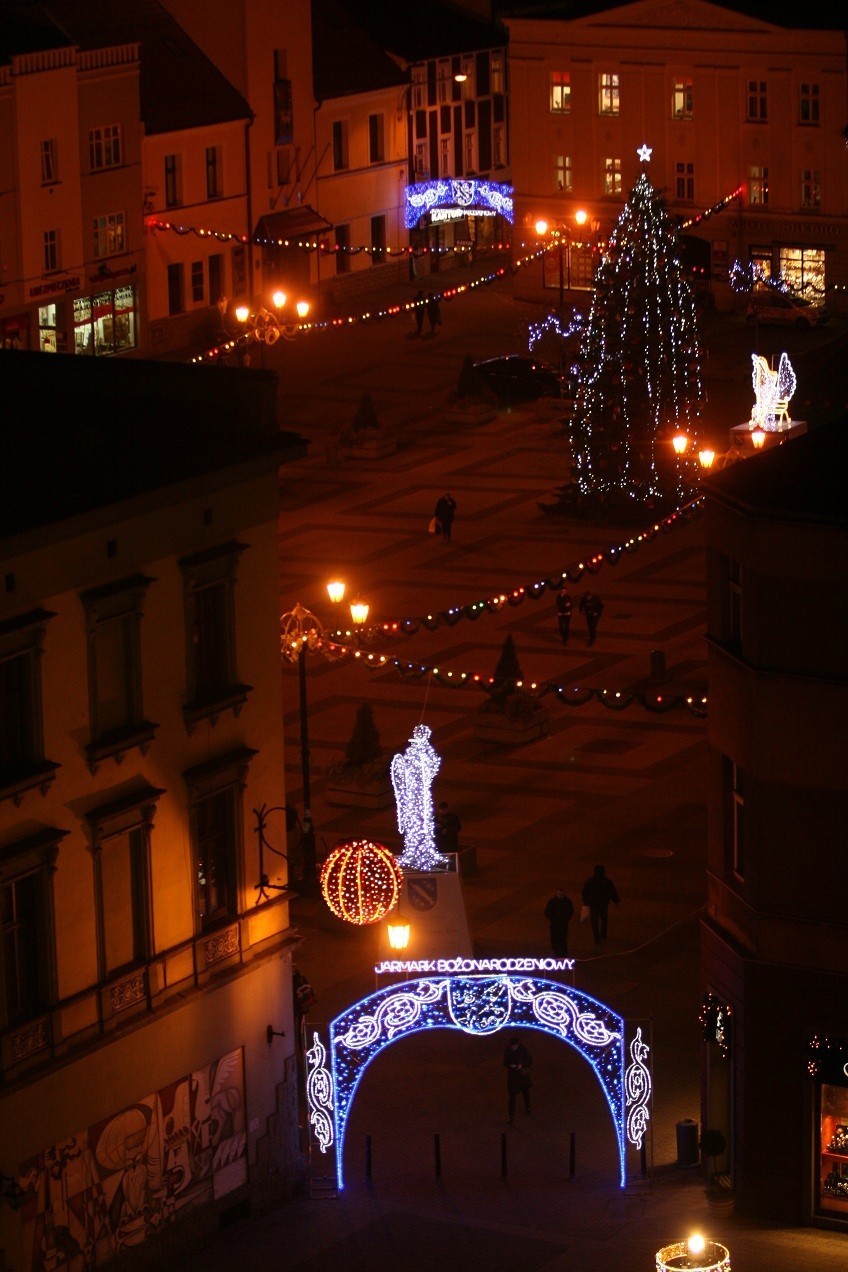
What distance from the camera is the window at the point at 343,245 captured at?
98.9m

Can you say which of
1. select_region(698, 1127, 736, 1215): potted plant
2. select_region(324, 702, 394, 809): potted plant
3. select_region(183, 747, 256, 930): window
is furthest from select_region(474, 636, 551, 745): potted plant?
select_region(183, 747, 256, 930): window

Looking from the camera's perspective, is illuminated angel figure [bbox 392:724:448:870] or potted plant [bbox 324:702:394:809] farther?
potted plant [bbox 324:702:394:809]

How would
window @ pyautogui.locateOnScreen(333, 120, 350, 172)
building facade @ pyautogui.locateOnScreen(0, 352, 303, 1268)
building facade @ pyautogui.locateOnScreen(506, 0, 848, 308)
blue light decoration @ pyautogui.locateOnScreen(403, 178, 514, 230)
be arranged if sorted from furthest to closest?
blue light decoration @ pyautogui.locateOnScreen(403, 178, 514, 230), window @ pyautogui.locateOnScreen(333, 120, 350, 172), building facade @ pyautogui.locateOnScreen(506, 0, 848, 308), building facade @ pyautogui.locateOnScreen(0, 352, 303, 1268)

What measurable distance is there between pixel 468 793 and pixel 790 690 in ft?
54.7

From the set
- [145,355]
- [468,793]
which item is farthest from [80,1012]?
[145,355]

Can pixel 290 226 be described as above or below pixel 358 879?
above

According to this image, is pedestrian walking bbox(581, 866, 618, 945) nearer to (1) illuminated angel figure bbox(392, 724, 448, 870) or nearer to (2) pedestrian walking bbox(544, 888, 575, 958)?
(2) pedestrian walking bbox(544, 888, 575, 958)

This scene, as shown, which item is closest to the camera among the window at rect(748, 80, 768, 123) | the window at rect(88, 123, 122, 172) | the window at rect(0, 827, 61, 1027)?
the window at rect(0, 827, 61, 1027)

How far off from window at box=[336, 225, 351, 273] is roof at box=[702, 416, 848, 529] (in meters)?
61.0

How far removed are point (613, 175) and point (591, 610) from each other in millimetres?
39880

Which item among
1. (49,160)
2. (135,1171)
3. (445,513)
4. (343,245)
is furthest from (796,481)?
(343,245)

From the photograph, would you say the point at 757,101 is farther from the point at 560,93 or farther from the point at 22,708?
the point at 22,708

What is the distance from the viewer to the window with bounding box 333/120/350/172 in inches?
3888

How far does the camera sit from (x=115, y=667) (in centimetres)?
3559
